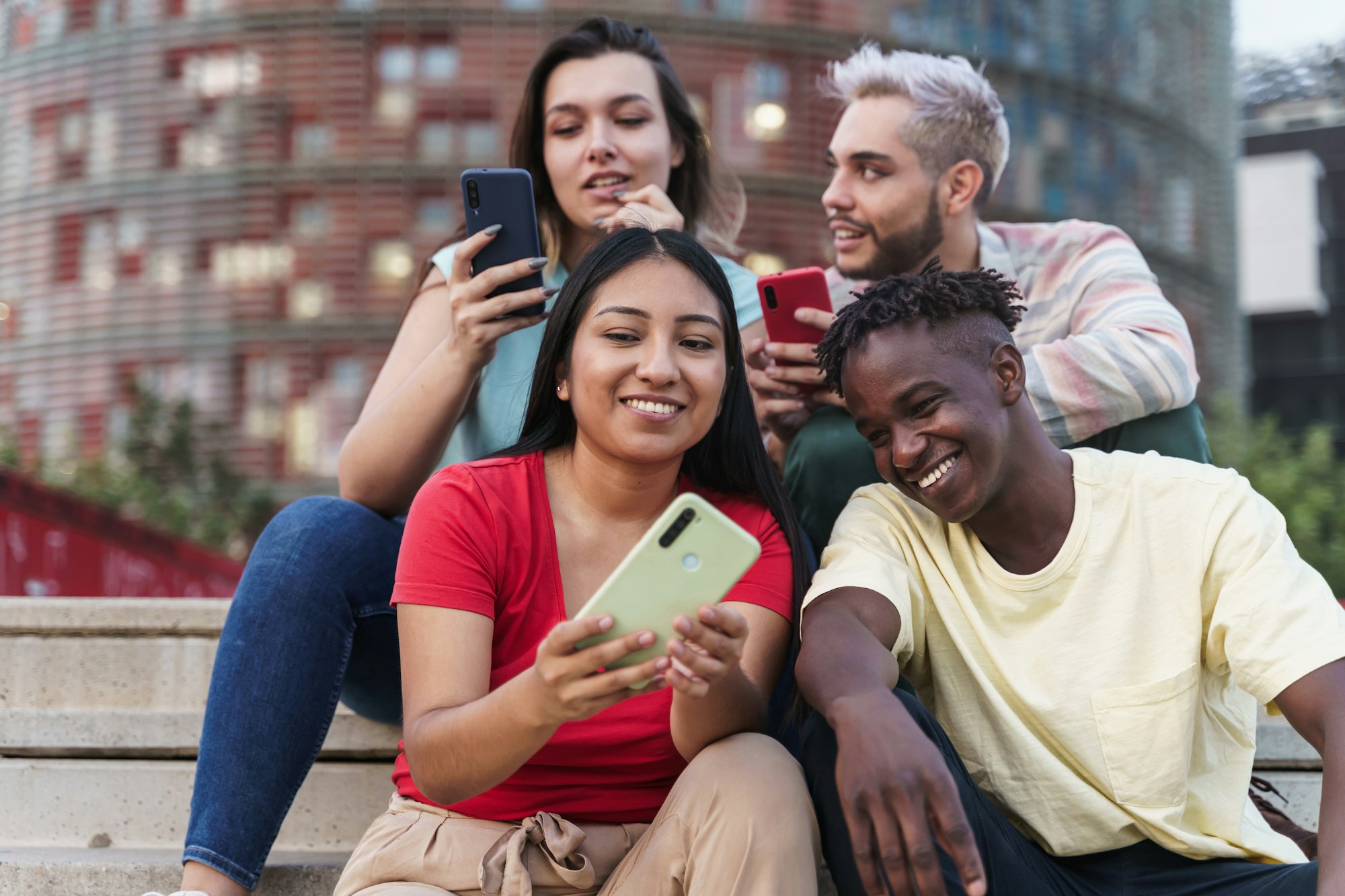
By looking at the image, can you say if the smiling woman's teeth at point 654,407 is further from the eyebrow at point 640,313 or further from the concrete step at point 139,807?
the concrete step at point 139,807

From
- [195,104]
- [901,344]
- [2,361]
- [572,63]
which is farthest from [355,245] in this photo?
[901,344]

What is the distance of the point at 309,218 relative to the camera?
56.9ft

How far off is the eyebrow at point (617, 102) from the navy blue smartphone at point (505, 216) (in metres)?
0.59

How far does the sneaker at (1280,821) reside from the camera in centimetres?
219

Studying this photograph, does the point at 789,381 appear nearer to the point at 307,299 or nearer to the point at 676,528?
the point at 676,528

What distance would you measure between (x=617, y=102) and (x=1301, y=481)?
1320cm

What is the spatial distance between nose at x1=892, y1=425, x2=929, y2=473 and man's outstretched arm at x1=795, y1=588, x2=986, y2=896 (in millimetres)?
389

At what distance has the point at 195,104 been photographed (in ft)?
57.3

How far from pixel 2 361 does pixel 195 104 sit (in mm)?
4895

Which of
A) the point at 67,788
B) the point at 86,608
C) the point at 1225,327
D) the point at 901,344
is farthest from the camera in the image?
the point at 1225,327

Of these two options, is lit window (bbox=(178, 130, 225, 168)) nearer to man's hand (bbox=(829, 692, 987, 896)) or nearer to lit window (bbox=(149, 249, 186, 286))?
lit window (bbox=(149, 249, 186, 286))

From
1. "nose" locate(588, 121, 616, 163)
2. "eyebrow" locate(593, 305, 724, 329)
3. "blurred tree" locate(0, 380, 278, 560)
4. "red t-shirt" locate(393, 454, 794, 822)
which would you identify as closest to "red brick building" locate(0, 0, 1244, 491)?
"blurred tree" locate(0, 380, 278, 560)

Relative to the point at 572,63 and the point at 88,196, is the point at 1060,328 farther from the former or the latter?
the point at 88,196

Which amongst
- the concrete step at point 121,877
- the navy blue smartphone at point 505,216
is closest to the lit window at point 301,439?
Answer: the concrete step at point 121,877
